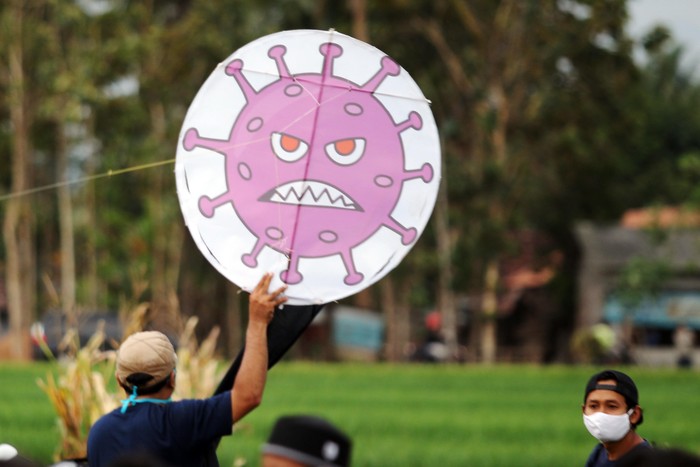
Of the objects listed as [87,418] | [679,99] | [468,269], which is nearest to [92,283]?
[468,269]

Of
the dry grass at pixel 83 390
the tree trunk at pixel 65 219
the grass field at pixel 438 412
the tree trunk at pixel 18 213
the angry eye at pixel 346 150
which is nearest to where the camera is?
the angry eye at pixel 346 150

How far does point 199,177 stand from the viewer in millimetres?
5027

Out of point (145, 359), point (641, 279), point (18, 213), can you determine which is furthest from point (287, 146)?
point (18, 213)

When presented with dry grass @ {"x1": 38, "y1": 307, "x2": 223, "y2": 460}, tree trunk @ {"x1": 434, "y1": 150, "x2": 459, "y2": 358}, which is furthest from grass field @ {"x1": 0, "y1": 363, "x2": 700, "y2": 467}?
tree trunk @ {"x1": 434, "y1": 150, "x2": 459, "y2": 358}

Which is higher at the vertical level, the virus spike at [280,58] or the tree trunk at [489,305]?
the virus spike at [280,58]

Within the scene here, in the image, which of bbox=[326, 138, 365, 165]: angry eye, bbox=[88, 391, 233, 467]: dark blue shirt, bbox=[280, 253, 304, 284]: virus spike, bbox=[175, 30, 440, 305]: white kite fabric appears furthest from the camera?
bbox=[326, 138, 365, 165]: angry eye

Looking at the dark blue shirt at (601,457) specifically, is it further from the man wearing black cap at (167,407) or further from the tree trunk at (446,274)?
the tree trunk at (446,274)

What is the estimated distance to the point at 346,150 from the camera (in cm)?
509

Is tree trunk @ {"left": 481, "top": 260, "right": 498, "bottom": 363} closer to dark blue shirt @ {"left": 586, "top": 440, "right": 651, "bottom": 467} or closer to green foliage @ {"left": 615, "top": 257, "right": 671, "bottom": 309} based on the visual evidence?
green foliage @ {"left": 615, "top": 257, "right": 671, "bottom": 309}

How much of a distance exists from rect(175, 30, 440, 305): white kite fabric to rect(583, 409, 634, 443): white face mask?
2.84 feet

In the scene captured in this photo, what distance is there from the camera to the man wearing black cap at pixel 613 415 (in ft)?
16.8

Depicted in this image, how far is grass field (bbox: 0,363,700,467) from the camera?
14.1 meters

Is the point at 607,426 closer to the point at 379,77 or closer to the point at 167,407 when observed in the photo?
the point at 379,77

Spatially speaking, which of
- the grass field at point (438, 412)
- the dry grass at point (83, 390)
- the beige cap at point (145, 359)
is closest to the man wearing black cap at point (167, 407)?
the beige cap at point (145, 359)
